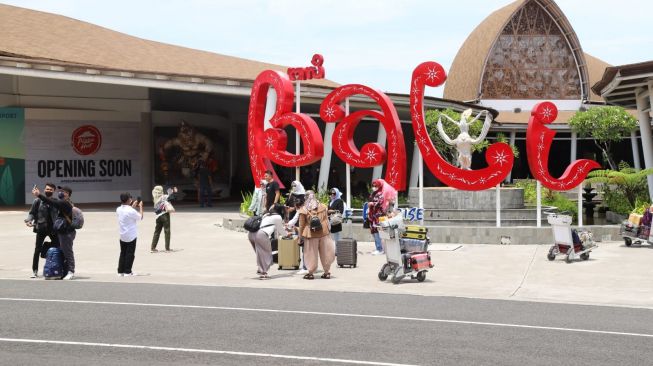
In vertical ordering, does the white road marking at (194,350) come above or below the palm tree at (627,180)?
below

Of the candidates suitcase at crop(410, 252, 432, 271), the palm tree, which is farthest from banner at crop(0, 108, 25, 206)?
suitcase at crop(410, 252, 432, 271)

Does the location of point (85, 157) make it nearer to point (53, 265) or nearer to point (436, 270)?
point (53, 265)

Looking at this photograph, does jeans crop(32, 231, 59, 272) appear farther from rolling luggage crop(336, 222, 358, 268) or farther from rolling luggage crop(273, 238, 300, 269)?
rolling luggage crop(336, 222, 358, 268)

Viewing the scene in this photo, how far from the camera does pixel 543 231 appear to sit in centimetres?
2070

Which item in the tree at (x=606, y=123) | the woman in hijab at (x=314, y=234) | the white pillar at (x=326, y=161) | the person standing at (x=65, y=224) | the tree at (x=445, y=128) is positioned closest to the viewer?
the person standing at (x=65, y=224)

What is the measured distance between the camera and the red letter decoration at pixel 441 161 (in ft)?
69.2

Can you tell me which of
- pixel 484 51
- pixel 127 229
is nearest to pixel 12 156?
pixel 127 229

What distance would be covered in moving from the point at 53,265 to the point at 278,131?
1017 centimetres

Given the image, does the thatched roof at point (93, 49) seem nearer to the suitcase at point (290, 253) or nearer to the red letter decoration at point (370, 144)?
the red letter decoration at point (370, 144)

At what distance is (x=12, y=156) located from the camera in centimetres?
3531

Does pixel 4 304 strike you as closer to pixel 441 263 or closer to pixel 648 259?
pixel 441 263

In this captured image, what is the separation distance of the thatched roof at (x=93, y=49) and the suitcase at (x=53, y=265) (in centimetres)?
2078

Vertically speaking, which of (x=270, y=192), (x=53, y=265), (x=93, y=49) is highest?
(x=93, y=49)

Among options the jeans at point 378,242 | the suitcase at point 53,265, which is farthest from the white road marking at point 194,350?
the jeans at point 378,242
